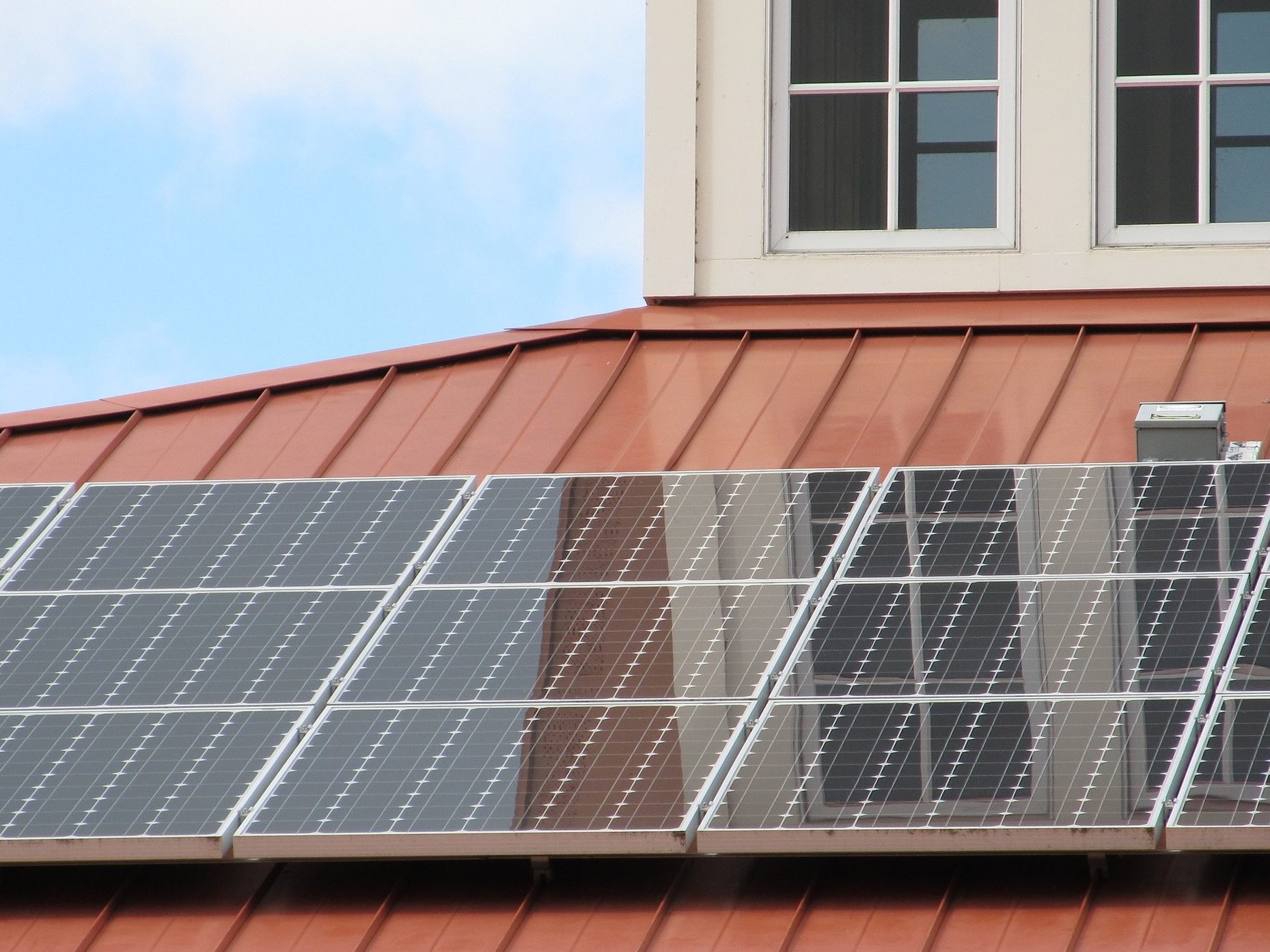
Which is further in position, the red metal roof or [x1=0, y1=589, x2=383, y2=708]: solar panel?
[x1=0, y1=589, x2=383, y2=708]: solar panel

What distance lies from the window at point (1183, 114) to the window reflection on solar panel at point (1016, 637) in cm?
403

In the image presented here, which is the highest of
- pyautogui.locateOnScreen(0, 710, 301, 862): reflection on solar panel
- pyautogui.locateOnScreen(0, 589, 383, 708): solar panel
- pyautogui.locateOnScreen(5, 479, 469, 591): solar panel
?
pyautogui.locateOnScreen(5, 479, 469, 591): solar panel

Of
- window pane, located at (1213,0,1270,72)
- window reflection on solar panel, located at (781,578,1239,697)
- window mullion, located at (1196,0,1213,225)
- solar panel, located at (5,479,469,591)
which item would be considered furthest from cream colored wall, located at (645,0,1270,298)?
window reflection on solar panel, located at (781,578,1239,697)

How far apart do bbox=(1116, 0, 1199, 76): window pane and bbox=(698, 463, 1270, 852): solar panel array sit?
3.75 m

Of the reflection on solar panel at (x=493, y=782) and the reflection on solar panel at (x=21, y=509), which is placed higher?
the reflection on solar panel at (x=21, y=509)

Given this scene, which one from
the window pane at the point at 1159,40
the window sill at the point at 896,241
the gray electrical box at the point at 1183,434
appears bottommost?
the gray electrical box at the point at 1183,434

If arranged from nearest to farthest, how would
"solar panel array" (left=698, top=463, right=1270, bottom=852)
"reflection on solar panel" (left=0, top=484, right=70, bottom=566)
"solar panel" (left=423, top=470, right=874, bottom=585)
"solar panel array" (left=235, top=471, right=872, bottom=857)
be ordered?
"solar panel array" (left=698, top=463, right=1270, bottom=852) → "solar panel array" (left=235, top=471, right=872, bottom=857) → "solar panel" (left=423, top=470, right=874, bottom=585) → "reflection on solar panel" (left=0, top=484, right=70, bottom=566)

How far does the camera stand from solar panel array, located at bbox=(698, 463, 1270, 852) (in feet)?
26.1

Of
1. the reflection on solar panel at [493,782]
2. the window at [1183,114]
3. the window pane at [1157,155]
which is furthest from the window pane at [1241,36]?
the reflection on solar panel at [493,782]

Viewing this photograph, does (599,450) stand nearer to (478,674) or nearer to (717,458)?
(717,458)

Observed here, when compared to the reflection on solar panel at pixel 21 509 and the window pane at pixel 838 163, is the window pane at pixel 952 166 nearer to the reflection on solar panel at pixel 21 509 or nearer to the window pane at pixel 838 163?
the window pane at pixel 838 163

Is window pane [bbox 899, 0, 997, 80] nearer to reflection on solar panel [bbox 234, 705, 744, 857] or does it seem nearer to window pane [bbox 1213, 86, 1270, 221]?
window pane [bbox 1213, 86, 1270, 221]

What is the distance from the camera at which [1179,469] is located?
9805 millimetres

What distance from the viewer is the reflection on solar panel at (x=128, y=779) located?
27.8 ft
